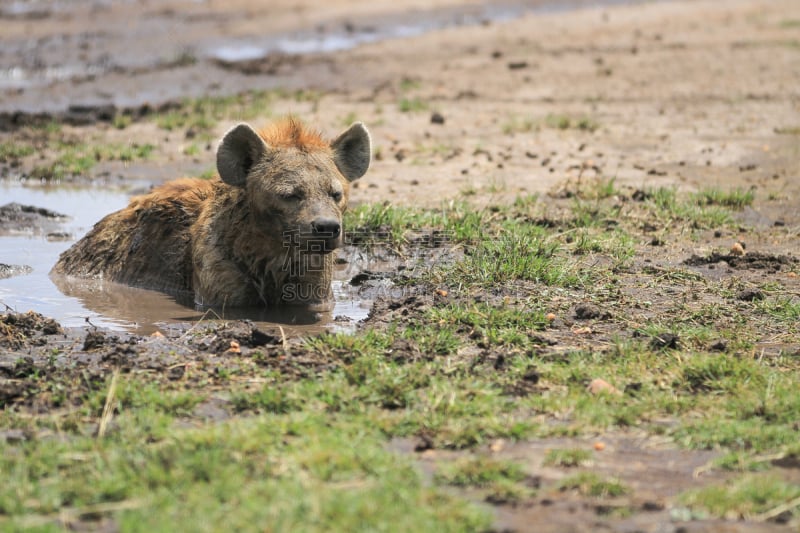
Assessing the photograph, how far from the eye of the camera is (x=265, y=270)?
20.9ft

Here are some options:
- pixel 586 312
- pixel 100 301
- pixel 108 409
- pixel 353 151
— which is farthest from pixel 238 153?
pixel 108 409

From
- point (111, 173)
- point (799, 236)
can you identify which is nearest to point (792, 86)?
point (799, 236)

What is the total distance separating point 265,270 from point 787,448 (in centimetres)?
317

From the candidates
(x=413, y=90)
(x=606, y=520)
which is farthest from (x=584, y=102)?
(x=606, y=520)

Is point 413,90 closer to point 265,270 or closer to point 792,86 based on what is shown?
point 792,86

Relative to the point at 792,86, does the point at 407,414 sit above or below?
below

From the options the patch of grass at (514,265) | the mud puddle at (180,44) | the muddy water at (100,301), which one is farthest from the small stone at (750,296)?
the mud puddle at (180,44)

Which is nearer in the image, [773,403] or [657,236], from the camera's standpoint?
[773,403]

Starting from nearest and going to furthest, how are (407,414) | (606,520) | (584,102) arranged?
1. (606,520)
2. (407,414)
3. (584,102)

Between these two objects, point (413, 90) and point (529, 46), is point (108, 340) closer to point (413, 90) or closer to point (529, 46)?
point (413, 90)

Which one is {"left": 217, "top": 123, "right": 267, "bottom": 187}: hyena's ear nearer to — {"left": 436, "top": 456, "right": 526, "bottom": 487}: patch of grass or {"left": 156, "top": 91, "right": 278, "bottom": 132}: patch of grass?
{"left": 436, "top": 456, "right": 526, "bottom": 487}: patch of grass

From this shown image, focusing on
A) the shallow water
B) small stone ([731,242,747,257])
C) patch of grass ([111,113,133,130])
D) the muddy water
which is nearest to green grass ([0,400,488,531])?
the muddy water

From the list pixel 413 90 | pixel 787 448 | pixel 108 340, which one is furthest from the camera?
pixel 413 90

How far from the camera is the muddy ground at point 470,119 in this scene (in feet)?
15.9
